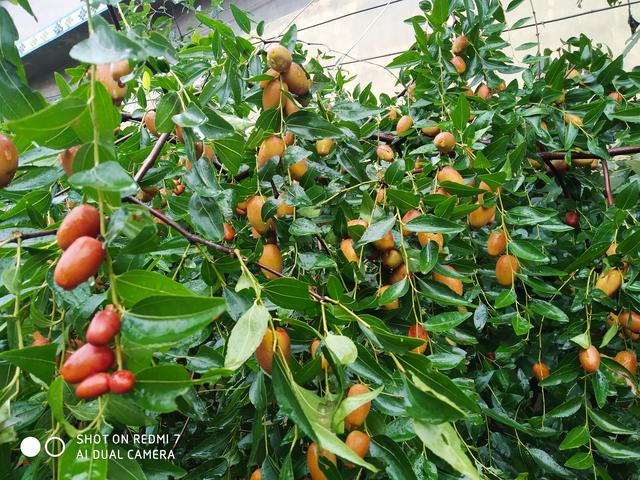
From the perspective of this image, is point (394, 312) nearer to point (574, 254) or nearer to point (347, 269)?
point (347, 269)

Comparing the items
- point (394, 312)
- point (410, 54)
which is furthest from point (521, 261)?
point (410, 54)

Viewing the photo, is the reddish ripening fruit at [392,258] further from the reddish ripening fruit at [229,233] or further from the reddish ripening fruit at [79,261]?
the reddish ripening fruit at [79,261]

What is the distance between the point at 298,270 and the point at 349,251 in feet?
0.21

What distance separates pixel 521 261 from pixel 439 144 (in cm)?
20

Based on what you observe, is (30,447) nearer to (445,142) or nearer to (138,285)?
(138,285)

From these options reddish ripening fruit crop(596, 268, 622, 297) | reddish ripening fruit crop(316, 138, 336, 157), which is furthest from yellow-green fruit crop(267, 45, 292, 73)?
reddish ripening fruit crop(596, 268, 622, 297)

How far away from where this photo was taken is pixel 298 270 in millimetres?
598

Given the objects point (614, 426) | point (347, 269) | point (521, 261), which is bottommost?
point (614, 426)

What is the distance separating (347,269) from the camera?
0.58 m

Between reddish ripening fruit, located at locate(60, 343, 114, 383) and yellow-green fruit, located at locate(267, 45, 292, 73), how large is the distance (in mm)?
361

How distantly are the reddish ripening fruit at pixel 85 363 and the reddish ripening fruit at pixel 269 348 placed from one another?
0.44 feet

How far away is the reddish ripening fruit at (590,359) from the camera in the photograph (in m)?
0.66

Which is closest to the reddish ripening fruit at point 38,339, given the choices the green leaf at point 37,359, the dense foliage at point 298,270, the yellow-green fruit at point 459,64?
the dense foliage at point 298,270

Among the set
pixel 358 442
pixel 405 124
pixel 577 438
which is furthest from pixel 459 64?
pixel 358 442
